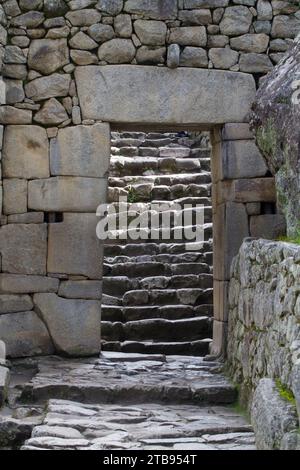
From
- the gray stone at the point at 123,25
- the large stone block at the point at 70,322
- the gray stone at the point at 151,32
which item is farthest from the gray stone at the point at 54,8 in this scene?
the large stone block at the point at 70,322

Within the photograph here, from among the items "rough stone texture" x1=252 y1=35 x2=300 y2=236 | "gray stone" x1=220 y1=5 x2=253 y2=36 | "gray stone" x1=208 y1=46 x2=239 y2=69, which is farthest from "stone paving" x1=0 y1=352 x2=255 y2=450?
"gray stone" x1=220 y1=5 x2=253 y2=36

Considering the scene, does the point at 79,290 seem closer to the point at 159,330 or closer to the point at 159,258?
the point at 159,330

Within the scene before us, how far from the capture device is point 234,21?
8.70 metres

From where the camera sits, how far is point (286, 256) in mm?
5164

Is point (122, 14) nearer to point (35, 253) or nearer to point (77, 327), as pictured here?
point (35, 253)

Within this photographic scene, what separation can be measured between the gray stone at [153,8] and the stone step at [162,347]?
3.57 m

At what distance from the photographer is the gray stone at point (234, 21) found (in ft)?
28.5

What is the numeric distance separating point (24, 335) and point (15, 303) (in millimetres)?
329

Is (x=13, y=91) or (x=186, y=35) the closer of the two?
(x=13, y=91)

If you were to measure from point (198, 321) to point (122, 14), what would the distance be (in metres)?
3.62

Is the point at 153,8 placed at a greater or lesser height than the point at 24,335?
greater

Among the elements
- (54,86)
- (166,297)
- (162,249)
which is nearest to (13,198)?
(54,86)

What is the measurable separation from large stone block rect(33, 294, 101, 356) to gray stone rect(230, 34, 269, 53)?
3020mm

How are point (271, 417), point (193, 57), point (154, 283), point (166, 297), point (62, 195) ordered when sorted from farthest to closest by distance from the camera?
point (154, 283) → point (166, 297) → point (193, 57) → point (62, 195) → point (271, 417)
